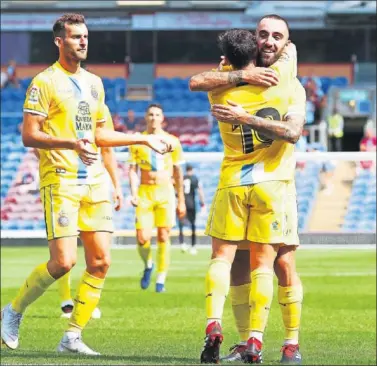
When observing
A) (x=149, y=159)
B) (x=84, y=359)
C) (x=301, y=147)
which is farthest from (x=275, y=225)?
(x=301, y=147)

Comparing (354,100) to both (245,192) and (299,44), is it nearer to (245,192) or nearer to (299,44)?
(299,44)

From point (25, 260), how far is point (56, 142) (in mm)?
15209

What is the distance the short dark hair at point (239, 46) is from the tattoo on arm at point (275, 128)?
42 cm

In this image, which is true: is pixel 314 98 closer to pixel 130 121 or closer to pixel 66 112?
pixel 130 121

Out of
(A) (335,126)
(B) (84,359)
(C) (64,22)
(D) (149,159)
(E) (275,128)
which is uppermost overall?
(C) (64,22)

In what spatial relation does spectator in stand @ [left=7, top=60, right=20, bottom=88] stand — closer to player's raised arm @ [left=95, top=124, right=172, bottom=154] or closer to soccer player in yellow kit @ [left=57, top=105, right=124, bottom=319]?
soccer player in yellow kit @ [left=57, top=105, right=124, bottom=319]

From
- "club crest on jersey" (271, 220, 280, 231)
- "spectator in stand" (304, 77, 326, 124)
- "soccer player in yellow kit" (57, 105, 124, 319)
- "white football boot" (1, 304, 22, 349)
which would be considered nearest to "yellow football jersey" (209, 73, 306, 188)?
"club crest on jersey" (271, 220, 280, 231)

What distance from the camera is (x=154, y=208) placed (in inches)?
662

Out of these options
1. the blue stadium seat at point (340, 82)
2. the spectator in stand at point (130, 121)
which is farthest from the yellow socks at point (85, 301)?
the blue stadium seat at point (340, 82)

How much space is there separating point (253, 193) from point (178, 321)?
4.95 metres

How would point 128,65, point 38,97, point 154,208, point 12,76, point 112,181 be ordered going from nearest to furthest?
point 38,97 < point 112,181 < point 154,208 < point 12,76 < point 128,65

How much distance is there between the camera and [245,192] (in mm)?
8172

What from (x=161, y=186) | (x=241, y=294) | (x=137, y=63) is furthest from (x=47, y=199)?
(x=137, y=63)

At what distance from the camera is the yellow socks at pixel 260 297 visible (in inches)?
319
